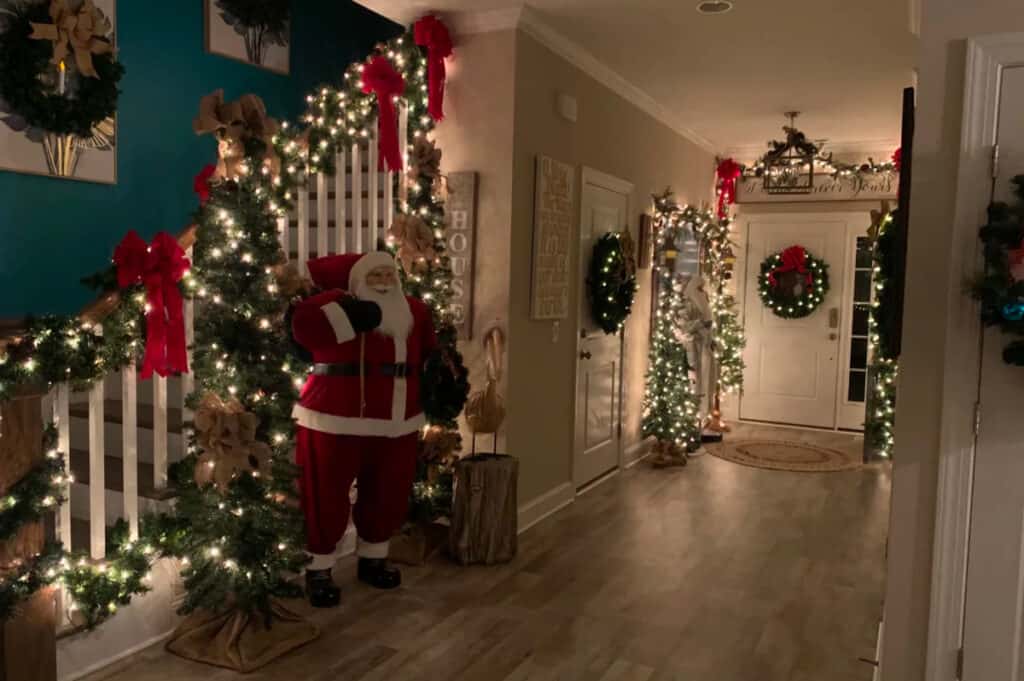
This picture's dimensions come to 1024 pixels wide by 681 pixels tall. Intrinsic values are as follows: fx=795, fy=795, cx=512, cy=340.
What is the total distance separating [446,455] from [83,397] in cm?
177

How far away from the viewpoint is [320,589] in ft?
10.8

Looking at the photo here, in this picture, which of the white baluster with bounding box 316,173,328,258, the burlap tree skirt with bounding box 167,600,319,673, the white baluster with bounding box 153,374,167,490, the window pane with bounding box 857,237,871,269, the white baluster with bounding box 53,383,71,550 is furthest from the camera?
the window pane with bounding box 857,237,871,269

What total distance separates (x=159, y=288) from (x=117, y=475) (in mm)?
1138

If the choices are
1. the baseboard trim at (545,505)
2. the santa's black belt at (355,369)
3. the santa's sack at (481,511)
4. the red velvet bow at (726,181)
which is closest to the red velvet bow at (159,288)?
the santa's black belt at (355,369)

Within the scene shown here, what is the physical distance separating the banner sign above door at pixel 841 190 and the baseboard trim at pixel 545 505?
408 centimetres

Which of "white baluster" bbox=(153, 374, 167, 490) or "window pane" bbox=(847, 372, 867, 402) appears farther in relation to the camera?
"window pane" bbox=(847, 372, 867, 402)

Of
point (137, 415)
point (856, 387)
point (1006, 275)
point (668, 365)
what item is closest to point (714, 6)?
point (1006, 275)

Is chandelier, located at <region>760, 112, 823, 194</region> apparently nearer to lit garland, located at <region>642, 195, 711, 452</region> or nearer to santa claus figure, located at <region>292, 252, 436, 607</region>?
lit garland, located at <region>642, 195, 711, 452</region>

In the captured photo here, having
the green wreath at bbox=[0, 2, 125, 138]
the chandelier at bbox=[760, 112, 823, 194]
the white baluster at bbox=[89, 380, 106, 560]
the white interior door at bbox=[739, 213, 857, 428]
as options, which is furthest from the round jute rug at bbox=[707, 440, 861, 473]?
the green wreath at bbox=[0, 2, 125, 138]

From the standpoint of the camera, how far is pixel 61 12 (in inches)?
113

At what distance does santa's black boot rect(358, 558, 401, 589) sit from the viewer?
350cm

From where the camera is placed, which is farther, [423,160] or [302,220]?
[423,160]

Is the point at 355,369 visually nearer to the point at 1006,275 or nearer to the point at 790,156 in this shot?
the point at 1006,275

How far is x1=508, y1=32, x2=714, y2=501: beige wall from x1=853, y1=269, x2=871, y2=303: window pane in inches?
105
